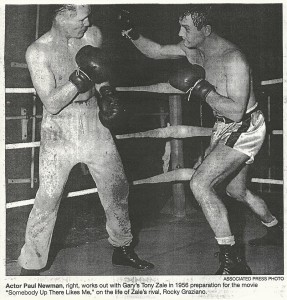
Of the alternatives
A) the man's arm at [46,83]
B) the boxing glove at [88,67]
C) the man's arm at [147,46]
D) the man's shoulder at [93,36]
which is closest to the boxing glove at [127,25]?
the man's arm at [147,46]

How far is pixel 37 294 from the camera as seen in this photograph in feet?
4.65

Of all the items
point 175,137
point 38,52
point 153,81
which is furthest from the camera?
point 153,81

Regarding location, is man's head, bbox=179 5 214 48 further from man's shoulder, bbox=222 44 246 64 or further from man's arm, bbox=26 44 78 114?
man's arm, bbox=26 44 78 114

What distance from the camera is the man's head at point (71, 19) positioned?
139 cm

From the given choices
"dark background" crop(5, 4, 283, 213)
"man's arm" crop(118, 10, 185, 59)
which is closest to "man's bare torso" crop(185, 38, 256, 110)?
"man's arm" crop(118, 10, 185, 59)

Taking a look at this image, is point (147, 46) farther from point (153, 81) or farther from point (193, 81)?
point (153, 81)

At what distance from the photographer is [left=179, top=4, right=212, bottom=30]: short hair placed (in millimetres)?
1534

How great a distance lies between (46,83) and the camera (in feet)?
4.50

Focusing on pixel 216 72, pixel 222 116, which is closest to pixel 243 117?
pixel 222 116

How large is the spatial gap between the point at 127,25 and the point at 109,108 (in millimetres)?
401

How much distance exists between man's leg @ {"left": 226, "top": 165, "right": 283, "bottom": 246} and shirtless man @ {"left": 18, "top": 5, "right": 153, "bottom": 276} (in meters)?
0.44

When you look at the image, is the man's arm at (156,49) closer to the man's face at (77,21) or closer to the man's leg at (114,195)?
the man's face at (77,21)

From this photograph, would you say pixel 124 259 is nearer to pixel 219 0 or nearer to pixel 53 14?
pixel 53 14

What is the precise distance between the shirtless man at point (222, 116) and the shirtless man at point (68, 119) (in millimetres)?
264
